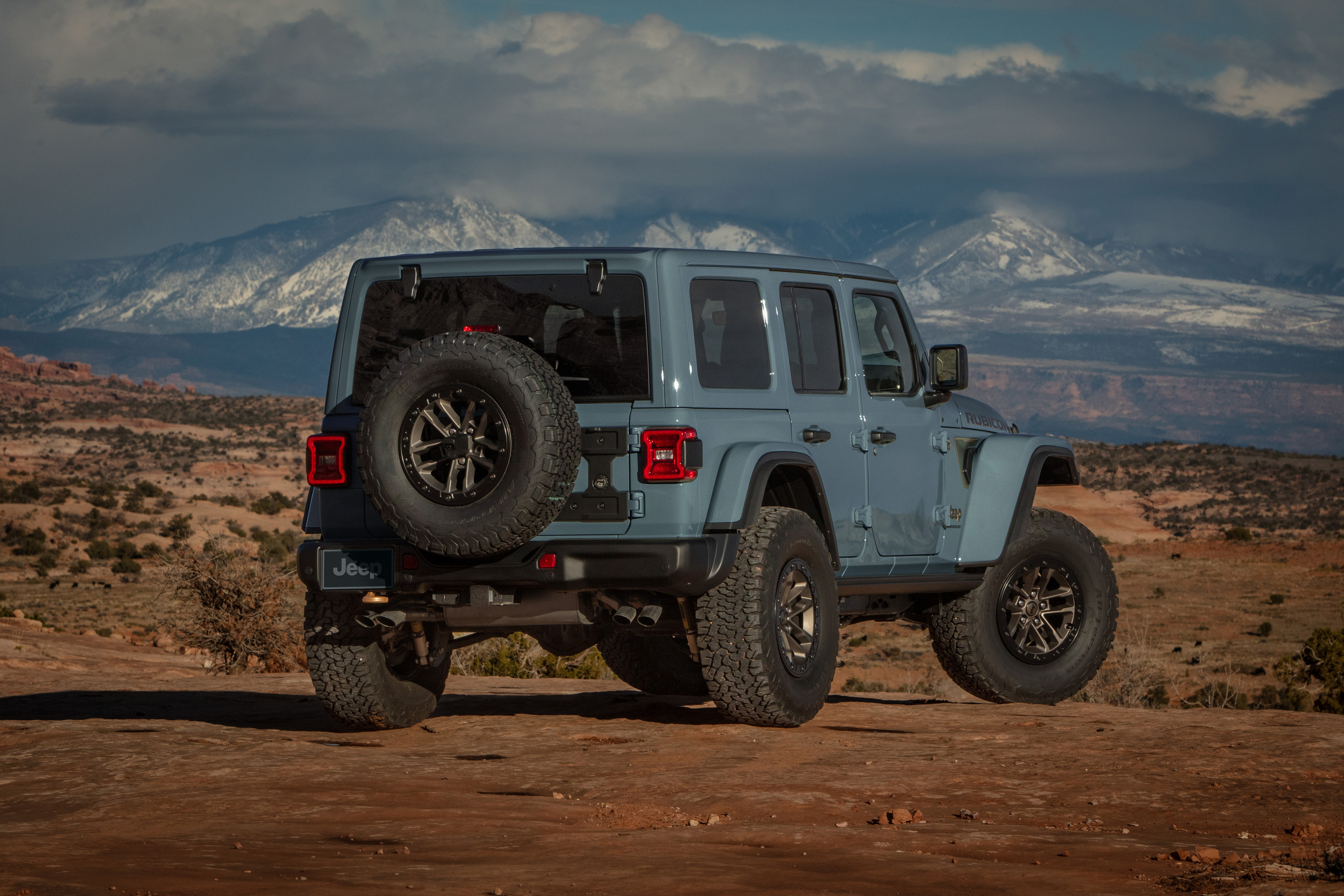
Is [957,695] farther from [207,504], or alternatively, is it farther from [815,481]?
[207,504]

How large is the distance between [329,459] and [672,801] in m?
2.58

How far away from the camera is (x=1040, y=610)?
9586 millimetres

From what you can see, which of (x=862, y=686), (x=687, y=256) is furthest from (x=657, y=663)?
(x=862, y=686)

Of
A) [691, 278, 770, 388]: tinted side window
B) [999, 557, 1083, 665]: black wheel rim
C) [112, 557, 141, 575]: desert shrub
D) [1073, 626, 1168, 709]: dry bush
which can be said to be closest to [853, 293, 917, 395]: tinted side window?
[691, 278, 770, 388]: tinted side window

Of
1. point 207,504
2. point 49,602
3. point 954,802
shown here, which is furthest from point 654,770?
point 207,504

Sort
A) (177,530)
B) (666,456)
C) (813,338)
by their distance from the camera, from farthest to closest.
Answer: (177,530) → (813,338) → (666,456)

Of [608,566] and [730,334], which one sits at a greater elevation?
[730,334]

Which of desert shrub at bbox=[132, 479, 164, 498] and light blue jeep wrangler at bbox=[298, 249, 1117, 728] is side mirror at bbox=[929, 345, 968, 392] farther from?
desert shrub at bbox=[132, 479, 164, 498]

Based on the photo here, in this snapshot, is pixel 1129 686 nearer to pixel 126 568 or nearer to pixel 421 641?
pixel 421 641

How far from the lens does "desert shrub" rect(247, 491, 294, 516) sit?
165 feet

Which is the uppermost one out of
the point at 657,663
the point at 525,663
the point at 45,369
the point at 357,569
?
the point at 45,369

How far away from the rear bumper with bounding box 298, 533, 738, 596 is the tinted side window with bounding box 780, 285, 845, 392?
4.25 feet

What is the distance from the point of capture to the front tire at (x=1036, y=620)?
30.3 feet

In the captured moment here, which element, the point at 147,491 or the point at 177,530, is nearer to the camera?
the point at 177,530
